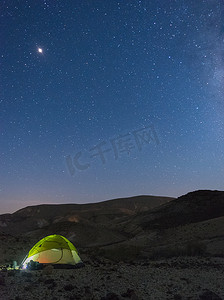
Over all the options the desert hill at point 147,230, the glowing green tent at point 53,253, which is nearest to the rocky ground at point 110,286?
the glowing green tent at point 53,253

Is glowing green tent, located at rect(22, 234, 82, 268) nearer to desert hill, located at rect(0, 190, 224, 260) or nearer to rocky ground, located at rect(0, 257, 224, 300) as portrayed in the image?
rocky ground, located at rect(0, 257, 224, 300)

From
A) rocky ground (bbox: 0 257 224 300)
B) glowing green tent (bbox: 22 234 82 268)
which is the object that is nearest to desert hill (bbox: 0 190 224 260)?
glowing green tent (bbox: 22 234 82 268)

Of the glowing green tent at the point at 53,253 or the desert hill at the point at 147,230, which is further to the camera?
the desert hill at the point at 147,230

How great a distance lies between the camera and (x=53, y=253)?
13328 millimetres

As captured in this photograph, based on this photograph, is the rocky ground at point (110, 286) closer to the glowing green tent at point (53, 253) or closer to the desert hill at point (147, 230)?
the glowing green tent at point (53, 253)

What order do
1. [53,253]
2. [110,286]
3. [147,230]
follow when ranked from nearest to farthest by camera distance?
1. [110,286]
2. [53,253]
3. [147,230]

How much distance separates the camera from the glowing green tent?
13.1 m

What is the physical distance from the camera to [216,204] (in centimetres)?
5128

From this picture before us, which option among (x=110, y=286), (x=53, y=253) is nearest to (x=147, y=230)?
(x=53, y=253)

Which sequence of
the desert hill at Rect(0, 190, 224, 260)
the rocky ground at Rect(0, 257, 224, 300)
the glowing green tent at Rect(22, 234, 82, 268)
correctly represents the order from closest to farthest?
the rocky ground at Rect(0, 257, 224, 300), the glowing green tent at Rect(22, 234, 82, 268), the desert hill at Rect(0, 190, 224, 260)

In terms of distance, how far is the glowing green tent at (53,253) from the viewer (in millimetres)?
13125

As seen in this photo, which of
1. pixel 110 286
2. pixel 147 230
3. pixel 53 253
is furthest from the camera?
pixel 147 230

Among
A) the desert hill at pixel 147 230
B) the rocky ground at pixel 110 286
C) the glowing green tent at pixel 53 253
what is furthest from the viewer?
the desert hill at pixel 147 230

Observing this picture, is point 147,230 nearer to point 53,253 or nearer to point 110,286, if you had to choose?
point 53,253
